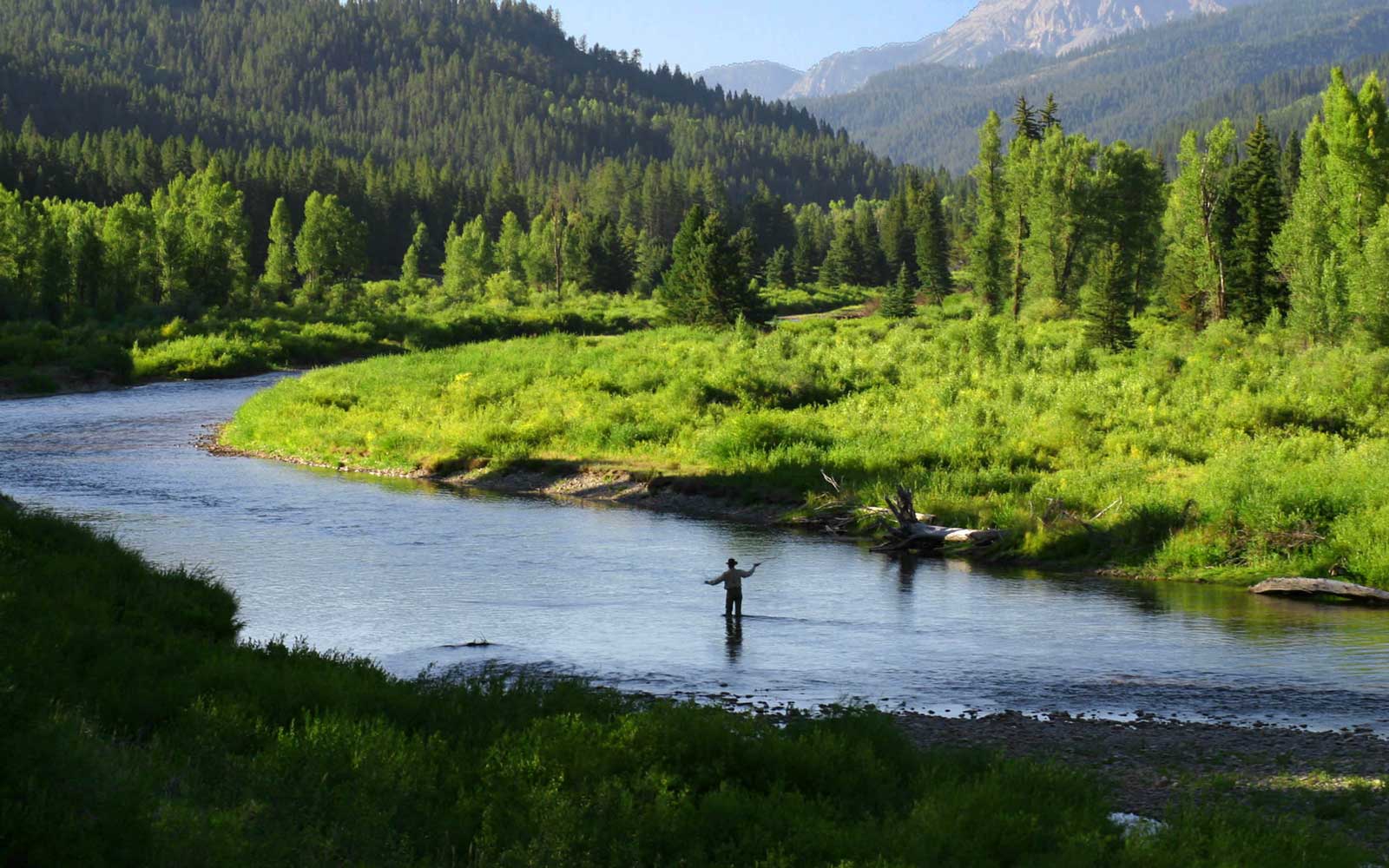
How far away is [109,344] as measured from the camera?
249ft

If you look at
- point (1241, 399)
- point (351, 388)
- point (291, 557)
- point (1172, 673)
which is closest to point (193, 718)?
point (1172, 673)

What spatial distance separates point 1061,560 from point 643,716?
62.2ft

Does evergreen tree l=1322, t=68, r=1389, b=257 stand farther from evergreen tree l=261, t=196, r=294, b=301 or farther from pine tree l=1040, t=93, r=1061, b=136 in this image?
evergreen tree l=261, t=196, r=294, b=301

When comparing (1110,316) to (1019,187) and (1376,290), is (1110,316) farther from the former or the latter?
(1019,187)

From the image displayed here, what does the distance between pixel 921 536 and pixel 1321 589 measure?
8957mm

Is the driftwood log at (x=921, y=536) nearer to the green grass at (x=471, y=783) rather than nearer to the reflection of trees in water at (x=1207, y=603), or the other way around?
the reflection of trees in water at (x=1207, y=603)

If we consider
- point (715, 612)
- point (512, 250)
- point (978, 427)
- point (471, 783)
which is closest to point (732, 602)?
point (715, 612)

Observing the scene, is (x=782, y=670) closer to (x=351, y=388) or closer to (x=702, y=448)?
(x=702, y=448)

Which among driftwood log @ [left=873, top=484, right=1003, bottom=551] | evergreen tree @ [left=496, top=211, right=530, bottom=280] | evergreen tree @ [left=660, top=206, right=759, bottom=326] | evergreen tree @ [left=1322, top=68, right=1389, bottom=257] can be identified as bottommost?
driftwood log @ [left=873, top=484, right=1003, bottom=551]

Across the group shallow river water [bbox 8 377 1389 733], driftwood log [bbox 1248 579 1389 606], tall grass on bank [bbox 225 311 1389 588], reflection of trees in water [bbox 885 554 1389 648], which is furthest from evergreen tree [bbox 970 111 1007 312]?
driftwood log [bbox 1248 579 1389 606]

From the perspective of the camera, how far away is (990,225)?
9975 centimetres

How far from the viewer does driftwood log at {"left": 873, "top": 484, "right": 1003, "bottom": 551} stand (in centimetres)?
3127

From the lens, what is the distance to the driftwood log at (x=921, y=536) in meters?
31.3

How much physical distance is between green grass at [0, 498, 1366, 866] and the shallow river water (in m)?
4.74
